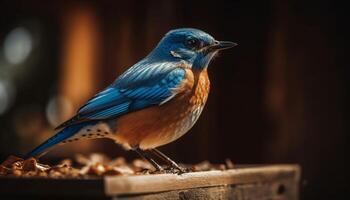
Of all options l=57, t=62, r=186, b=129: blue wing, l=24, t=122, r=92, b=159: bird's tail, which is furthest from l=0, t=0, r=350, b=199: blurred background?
l=24, t=122, r=92, b=159: bird's tail

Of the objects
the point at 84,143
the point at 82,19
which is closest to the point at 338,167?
the point at 84,143

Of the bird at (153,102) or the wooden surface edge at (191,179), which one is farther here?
the bird at (153,102)

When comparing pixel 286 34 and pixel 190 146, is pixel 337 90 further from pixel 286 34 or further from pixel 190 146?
pixel 190 146

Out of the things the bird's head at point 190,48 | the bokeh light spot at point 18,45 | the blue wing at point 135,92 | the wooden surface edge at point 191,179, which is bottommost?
the bokeh light spot at point 18,45

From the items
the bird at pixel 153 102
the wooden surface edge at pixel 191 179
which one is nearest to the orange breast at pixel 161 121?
the bird at pixel 153 102

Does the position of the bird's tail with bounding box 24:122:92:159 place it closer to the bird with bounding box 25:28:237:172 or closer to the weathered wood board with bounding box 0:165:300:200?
the bird with bounding box 25:28:237:172

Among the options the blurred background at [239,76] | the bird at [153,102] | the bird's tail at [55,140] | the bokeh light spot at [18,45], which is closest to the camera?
the bird's tail at [55,140]

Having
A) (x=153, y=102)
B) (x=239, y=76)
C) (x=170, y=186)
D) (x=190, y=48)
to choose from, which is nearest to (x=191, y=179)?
(x=170, y=186)

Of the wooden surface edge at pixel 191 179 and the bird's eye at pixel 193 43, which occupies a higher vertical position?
the bird's eye at pixel 193 43

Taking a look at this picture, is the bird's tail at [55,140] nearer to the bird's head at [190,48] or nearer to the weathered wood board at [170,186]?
the weathered wood board at [170,186]
